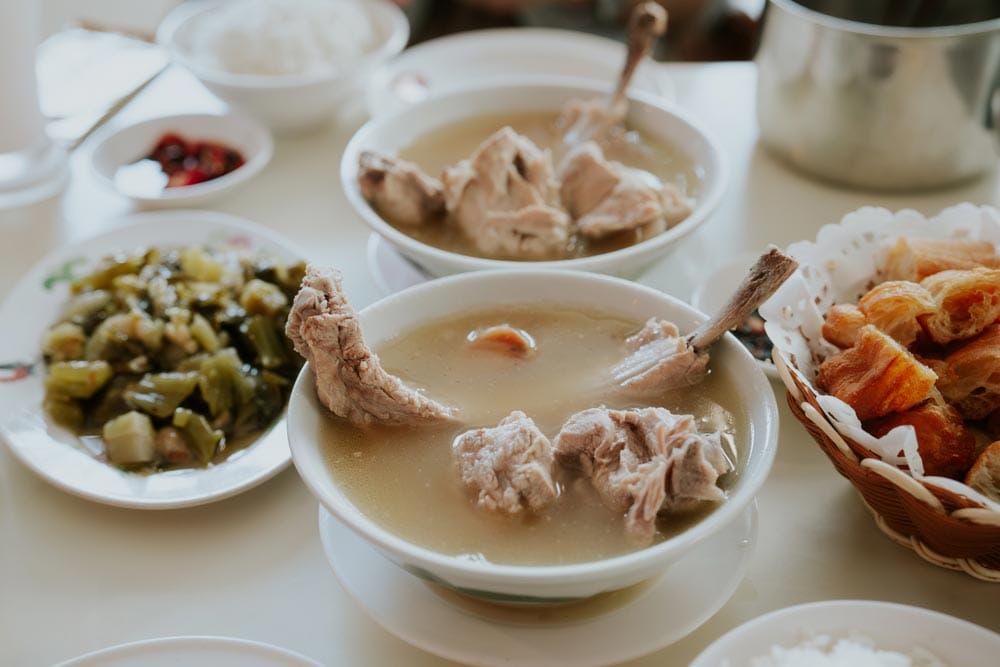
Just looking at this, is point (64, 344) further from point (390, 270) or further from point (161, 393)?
point (390, 270)

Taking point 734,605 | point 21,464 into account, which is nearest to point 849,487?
point 734,605

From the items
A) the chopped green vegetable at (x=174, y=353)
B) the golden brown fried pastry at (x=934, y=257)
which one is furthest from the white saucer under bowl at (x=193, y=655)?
the golden brown fried pastry at (x=934, y=257)

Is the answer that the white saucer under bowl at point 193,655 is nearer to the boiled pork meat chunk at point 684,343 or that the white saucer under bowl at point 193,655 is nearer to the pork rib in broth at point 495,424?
the pork rib in broth at point 495,424

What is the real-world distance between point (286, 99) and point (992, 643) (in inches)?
82.7

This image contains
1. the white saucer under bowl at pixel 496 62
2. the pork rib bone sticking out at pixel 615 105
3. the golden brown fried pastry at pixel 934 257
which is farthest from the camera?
the white saucer under bowl at pixel 496 62

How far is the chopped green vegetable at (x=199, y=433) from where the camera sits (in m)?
1.64

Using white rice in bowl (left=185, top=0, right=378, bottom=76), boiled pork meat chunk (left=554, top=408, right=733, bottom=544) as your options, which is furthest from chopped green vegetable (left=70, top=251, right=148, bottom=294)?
boiled pork meat chunk (left=554, top=408, right=733, bottom=544)

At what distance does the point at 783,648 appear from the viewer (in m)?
1.17

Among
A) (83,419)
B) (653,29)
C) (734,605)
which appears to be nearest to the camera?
(734,605)

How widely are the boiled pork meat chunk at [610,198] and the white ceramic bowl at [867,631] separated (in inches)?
36.7

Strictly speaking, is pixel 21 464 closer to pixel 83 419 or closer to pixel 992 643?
pixel 83 419

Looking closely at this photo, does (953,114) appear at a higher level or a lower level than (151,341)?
higher

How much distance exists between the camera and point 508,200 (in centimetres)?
197

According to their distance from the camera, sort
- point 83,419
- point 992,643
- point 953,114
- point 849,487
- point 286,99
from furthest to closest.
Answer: point 286,99, point 953,114, point 83,419, point 849,487, point 992,643
